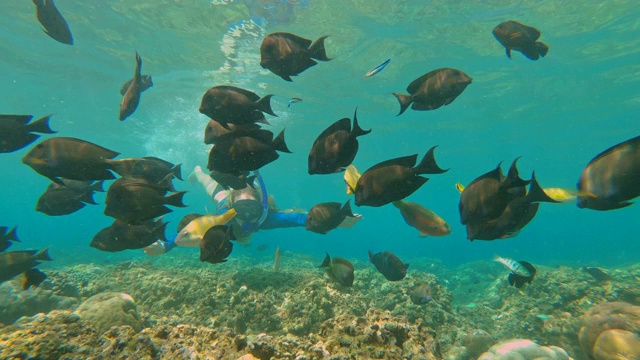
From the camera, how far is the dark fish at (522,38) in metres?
3.89

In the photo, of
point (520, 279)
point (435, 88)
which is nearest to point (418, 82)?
point (435, 88)

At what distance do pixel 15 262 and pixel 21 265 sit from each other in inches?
2.8

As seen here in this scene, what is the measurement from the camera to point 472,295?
13750 mm

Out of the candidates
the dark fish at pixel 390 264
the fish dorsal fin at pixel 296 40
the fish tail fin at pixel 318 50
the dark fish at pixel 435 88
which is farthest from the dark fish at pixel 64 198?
the dark fish at pixel 390 264

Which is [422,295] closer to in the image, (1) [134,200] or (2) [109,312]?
(1) [134,200]

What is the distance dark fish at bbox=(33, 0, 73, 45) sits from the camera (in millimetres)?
3646

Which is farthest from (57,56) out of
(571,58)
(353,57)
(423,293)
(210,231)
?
(571,58)

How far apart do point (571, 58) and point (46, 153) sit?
25949 mm

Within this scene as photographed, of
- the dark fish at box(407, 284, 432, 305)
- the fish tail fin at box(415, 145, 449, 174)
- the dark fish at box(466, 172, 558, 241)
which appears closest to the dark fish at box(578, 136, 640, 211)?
the dark fish at box(466, 172, 558, 241)

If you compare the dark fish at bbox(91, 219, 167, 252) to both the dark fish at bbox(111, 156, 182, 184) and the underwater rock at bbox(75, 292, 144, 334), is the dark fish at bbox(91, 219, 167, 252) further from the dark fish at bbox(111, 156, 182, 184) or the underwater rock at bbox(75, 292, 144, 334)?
the underwater rock at bbox(75, 292, 144, 334)

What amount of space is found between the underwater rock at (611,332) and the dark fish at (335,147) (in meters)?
5.05

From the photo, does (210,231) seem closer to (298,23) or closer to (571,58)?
(298,23)

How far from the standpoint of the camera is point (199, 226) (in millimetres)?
3980

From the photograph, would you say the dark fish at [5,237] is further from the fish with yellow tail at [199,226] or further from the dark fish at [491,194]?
the dark fish at [491,194]
